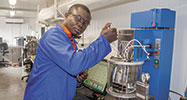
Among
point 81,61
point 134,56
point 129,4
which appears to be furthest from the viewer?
point 129,4

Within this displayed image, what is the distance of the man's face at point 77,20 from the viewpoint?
105 cm

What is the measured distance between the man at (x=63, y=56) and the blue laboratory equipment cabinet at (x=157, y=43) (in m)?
0.41

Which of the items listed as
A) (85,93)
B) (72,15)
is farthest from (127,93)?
(85,93)

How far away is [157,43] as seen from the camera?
1.25 meters

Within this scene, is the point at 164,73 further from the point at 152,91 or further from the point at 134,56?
the point at 134,56

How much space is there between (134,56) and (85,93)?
96cm

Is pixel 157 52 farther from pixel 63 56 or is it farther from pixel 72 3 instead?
pixel 72 3

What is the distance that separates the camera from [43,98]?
42.9 inches

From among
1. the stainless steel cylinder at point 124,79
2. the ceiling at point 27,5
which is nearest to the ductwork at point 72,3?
the stainless steel cylinder at point 124,79

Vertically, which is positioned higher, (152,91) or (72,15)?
(72,15)

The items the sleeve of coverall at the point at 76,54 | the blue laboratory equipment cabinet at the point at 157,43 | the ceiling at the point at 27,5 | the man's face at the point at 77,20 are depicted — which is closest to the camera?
the sleeve of coverall at the point at 76,54

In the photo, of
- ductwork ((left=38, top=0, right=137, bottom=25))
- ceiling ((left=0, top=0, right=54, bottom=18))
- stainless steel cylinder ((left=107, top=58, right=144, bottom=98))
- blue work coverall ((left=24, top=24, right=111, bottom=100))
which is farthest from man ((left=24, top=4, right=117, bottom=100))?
ceiling ((left=0, top=0, right=54, bottom=18))

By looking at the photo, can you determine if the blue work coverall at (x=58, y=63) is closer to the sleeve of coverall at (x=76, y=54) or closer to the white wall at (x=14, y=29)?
the sleeve of coverall at (x=76, y=54)

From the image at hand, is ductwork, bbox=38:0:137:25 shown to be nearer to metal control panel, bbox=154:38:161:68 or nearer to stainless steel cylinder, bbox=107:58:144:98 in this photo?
metal control panel, bbox=154:38:161:68
